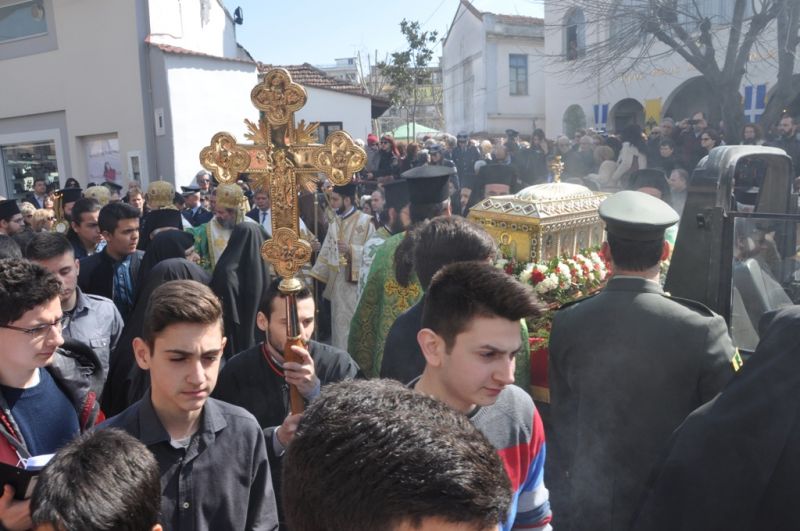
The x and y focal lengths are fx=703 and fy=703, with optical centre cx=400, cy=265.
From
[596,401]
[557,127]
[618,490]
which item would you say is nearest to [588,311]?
[596,401]

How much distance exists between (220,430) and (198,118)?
42.6 ft

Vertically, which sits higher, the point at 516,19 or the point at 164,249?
the point at 516,19

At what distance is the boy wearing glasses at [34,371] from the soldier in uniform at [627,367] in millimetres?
1979

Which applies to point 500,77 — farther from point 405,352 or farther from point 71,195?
point 405,352

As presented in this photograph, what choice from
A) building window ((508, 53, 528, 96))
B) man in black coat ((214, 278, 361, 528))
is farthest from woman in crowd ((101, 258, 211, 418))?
building window ((508, 53, 528, 96))

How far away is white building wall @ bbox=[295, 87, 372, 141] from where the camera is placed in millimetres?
20844

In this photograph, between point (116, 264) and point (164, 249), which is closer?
point (164, 249)

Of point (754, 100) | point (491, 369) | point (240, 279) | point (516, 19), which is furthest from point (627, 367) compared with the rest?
point (516, 19)

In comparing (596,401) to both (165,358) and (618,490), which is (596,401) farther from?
(165,358)

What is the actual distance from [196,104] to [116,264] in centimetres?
1015

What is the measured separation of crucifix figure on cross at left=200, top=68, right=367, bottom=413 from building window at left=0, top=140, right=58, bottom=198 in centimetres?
1541

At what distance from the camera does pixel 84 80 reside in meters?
15.2

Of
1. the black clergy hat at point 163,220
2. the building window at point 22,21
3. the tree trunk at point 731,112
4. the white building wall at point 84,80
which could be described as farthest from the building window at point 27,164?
the tree trunk at point 731,112

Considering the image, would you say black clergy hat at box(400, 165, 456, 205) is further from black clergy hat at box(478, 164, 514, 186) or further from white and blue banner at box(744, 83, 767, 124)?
white and blue banner at box(744, 83, 767, 124)
